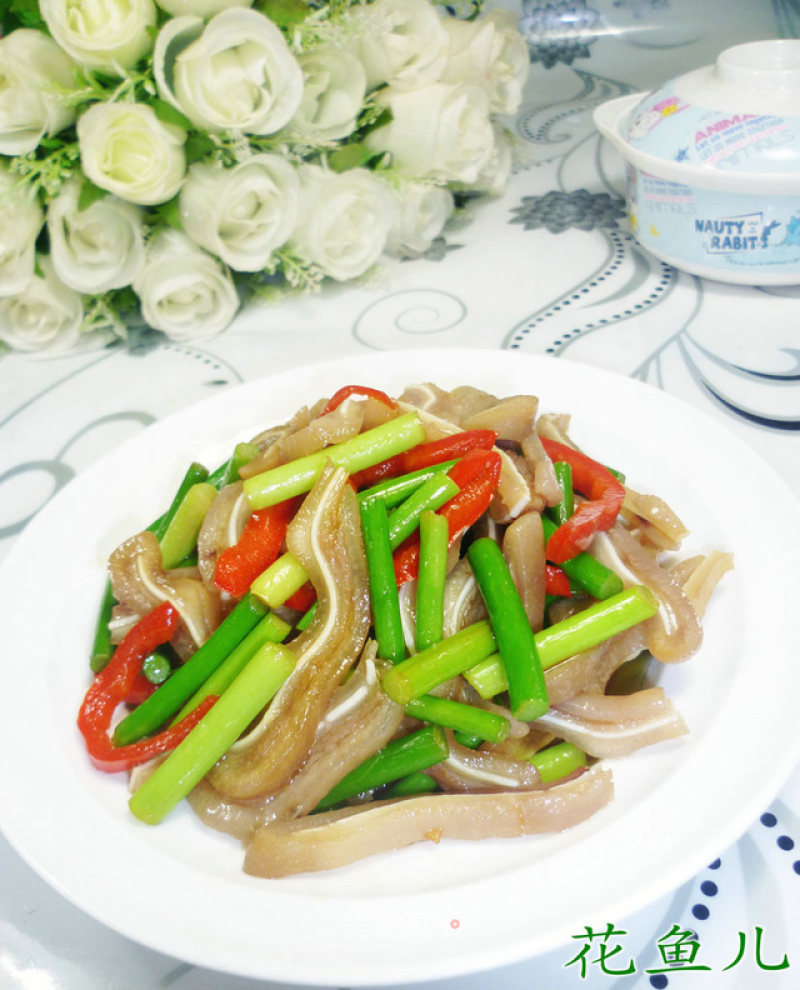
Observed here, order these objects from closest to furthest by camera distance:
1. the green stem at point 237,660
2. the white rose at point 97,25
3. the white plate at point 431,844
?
the white plate at point 431,844 < the green stem at point 237,660 < the white rose at point 97,25

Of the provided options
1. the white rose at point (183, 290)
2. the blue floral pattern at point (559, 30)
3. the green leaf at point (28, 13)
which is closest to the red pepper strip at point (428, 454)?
the white rose at point (183, 290)

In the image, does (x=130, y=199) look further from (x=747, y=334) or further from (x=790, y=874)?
(x=790, y=874)

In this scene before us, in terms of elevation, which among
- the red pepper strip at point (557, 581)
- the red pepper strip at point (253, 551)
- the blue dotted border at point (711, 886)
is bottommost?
the blue dotted border at point (711, 886)

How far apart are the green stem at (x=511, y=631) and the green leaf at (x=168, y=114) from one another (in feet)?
4.54

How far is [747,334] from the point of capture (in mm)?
2143

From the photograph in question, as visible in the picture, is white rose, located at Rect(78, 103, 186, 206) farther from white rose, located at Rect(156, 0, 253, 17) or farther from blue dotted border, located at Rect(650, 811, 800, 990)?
blue dotted border, located at Rect(650, 811, 800, 990)

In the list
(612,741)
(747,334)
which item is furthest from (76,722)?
(747,334)

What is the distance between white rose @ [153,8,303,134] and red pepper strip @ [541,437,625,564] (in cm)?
120

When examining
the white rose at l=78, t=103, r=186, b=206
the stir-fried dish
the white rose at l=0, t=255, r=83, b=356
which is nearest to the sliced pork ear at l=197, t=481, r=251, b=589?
the stir-fried dish

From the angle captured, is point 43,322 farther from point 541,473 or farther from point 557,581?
point 557,581

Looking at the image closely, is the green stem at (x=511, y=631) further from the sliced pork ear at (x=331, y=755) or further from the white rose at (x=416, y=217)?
the white rose at (x=416, y=217)

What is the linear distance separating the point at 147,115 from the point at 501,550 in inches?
54.2

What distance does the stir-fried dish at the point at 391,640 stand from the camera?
43.3 inches

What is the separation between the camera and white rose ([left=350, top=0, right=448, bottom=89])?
2203mm
